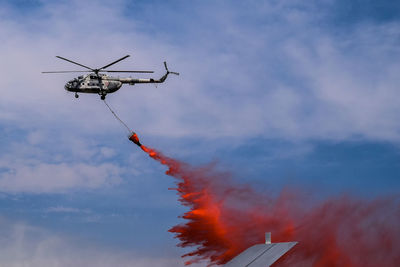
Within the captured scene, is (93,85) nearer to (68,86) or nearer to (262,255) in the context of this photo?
(68,86)

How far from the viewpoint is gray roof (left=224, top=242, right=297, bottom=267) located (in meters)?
31.4

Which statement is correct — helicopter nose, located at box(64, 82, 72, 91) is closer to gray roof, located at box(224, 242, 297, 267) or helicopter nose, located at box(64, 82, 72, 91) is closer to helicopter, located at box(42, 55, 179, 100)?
helicopter, located at box(42, 55, 179, 100)

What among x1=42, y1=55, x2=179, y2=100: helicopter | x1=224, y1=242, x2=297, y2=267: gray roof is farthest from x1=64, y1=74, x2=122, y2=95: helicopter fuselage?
x1=224, y1=242, x2=297, y2=267: gray roof

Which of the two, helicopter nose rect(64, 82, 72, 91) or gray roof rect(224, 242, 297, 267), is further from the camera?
helicopter nose rect(64, 82, 72, 91)

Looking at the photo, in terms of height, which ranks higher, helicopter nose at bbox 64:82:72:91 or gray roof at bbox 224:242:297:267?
helicopter nose at bbox 64:82:72:91

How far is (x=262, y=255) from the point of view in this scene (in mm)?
32594

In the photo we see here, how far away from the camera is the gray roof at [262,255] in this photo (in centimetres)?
3139

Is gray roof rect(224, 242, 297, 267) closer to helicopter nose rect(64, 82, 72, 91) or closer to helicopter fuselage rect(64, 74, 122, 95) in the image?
helicopter fuselage rect(64, 74, 122, 95)

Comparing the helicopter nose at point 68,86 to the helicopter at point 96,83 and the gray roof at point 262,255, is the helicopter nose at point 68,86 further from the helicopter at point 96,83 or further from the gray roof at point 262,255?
the gray roof at point 262,255

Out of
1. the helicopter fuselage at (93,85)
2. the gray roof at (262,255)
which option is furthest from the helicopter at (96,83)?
the gray roof at (262,255)

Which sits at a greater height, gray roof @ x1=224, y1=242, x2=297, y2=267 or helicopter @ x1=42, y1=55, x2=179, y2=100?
helicopter @ x1=42, y1=55, x2=179, y2=100

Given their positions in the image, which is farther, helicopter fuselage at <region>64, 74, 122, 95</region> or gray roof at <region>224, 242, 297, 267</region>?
helicopter fuselage at <region>64, 74, 122, 95</region>

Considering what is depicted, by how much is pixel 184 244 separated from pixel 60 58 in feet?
98.6

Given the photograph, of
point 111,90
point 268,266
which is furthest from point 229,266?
point 111,90
